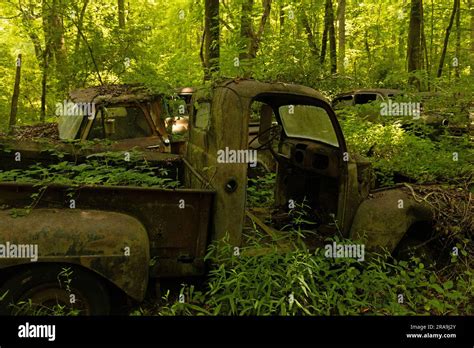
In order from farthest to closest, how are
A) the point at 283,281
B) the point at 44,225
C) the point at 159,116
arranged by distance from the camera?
1. the point at 159,116
2. the point at 283,281
3. the point at 44,225

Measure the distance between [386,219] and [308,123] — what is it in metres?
1.45

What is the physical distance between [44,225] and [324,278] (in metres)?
2.25

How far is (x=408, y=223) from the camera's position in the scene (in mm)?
3904

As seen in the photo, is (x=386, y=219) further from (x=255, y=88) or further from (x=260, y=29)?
(x=260, y=29)

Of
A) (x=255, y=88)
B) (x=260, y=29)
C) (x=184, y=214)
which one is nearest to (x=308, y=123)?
(x=255, y=88)

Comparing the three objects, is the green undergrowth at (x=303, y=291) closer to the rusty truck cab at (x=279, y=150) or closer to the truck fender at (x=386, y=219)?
the truck fender at (x=386, y=219)

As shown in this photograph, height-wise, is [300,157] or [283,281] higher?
[300,157]

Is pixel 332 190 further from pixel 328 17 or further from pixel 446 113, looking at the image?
pixel 328 17

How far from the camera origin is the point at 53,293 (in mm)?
2953

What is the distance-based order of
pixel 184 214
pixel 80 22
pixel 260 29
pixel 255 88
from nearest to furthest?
pixel 184 214, pixel 255 88, pixel 260 29, pixel 80 22

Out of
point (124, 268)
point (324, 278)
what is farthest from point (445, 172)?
point (124, 268)

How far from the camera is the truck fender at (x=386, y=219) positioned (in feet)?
Answer: 12.6

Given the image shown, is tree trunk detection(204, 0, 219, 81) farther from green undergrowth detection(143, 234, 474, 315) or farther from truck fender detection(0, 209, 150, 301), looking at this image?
truck fender detection(0, 209, 150, 301)

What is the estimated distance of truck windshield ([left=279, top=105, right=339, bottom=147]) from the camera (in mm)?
4258
